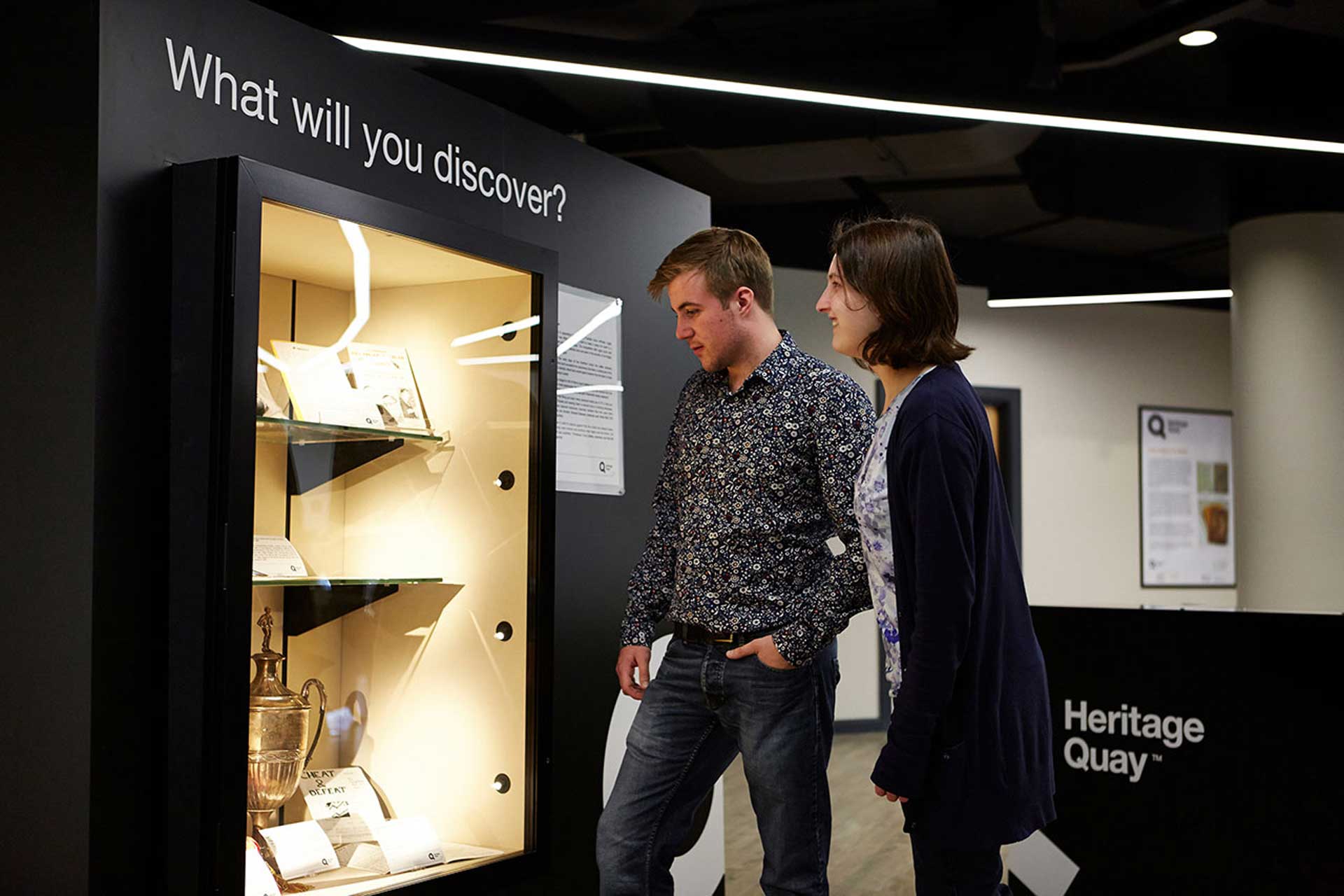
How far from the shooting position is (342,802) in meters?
2.54

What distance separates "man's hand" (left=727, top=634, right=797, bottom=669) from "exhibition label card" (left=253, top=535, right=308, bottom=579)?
842 mm

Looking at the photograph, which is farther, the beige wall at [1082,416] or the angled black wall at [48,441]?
the beige wall at [1082,416]

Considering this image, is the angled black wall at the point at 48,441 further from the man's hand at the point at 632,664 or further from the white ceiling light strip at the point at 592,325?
the white ceiling light strip at the point at 592,325

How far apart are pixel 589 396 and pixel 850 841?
8.36 ft

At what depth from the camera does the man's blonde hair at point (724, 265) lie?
259cm

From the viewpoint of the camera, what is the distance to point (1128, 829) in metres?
3.26

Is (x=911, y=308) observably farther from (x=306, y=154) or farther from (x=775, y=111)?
(x=775, y=111)

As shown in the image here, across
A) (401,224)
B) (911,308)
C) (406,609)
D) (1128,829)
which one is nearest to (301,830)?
(406,609)

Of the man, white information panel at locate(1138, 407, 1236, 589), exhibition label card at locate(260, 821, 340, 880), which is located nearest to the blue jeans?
the man

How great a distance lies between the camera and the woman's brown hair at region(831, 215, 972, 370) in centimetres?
193

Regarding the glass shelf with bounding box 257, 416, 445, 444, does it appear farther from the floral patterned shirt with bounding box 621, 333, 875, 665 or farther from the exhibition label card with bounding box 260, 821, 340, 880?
the exhibition label card with bounding box 260, 821, 340, 880

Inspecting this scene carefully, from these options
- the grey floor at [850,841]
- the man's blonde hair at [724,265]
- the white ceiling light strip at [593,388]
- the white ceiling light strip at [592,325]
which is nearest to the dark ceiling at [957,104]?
the white ceiling light strip at [592,325]

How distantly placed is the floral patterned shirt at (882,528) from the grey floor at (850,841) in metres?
2.09

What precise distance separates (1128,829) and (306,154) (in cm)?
256
